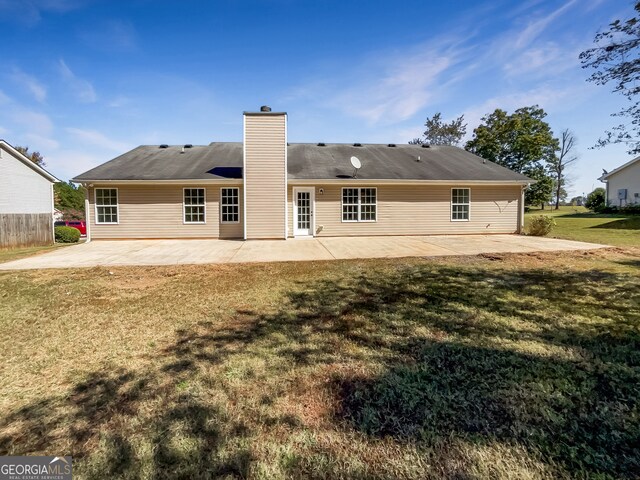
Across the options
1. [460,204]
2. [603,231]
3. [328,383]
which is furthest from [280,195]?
[603,231]

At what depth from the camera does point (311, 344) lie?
3.52 m

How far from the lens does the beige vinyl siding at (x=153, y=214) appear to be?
45.3 ft

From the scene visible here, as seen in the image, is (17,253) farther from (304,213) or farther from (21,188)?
(304,213)

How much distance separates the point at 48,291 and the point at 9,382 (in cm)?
387

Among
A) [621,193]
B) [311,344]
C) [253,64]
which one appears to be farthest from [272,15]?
[621,193]

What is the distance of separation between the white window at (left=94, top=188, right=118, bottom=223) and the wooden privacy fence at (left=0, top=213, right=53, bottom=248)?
3.95 meters

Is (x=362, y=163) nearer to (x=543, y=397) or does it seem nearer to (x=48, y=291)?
(x=48, y=291)

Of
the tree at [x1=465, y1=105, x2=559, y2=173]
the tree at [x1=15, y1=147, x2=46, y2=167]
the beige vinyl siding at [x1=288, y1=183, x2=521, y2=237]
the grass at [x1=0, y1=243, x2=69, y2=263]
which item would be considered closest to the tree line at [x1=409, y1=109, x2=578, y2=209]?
the tree at [x1=465, y1=105, x2=559, y2=173]

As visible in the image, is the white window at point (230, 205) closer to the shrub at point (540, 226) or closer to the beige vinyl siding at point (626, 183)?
Answer: the shrub at point (540, 226)

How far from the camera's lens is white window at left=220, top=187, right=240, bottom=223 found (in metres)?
14.0

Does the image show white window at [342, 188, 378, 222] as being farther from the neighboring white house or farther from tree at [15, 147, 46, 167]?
tree at [15, 147, 46, 167]

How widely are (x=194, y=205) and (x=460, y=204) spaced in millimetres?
12775

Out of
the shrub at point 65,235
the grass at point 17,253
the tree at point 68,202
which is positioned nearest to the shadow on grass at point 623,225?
the grass at point 17,253

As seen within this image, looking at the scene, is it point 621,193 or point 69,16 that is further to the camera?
point 621,193
